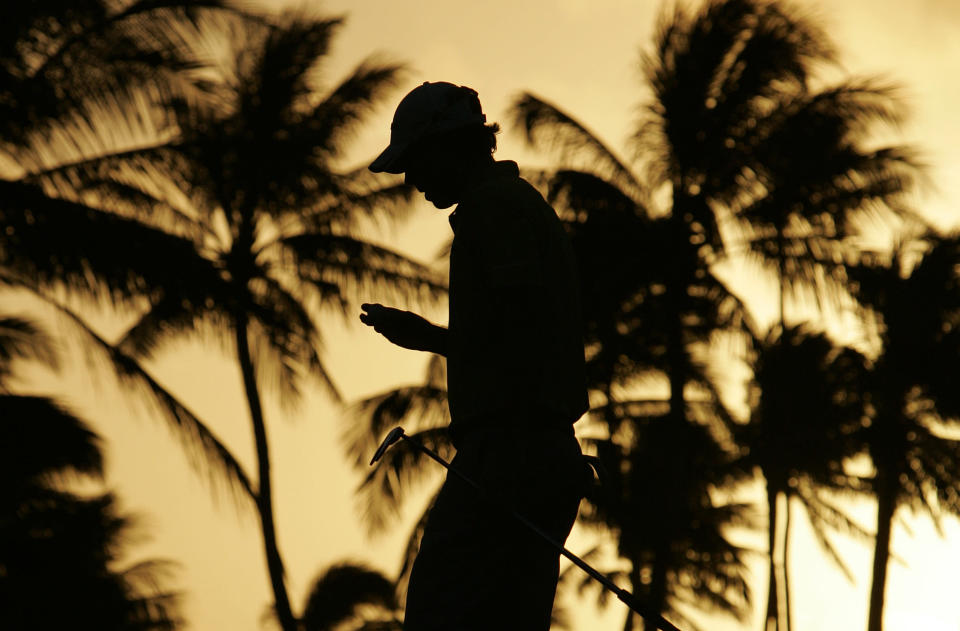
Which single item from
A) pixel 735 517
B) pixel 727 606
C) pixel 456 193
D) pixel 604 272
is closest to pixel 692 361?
pixel 604 272

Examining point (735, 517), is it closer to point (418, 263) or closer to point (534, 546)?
point (418, 263)

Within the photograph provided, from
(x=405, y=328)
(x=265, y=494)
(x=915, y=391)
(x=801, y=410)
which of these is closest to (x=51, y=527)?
(x=265, y=494)

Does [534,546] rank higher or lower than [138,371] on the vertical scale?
lower

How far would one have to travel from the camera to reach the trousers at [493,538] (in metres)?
3.22

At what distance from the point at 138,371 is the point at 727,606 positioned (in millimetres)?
29768

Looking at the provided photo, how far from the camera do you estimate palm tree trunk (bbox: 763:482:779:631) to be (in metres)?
26.1

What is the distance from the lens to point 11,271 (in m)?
10.6

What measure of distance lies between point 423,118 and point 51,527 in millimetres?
21623

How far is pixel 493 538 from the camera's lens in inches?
128

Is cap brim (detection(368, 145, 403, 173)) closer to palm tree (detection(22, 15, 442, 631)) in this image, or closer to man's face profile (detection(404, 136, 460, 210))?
man's face profile (detection(404, 136, 460, 210))

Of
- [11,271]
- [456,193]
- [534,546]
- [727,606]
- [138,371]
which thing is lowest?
[534,546]

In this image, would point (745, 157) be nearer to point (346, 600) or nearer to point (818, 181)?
point (818, 181)

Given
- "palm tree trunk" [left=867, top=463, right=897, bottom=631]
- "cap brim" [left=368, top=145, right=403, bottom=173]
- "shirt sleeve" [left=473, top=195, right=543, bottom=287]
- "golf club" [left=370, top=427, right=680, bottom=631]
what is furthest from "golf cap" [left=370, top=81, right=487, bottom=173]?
"palm tree trunk" [left=867, top=463, right=897, bottom=631]

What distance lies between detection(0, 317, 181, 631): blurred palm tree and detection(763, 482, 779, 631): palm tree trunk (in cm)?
1291
